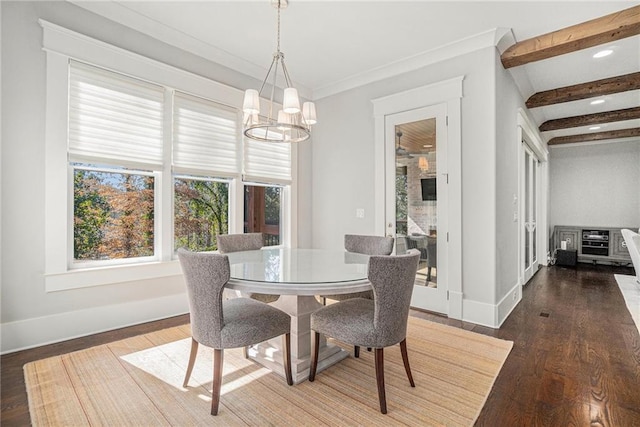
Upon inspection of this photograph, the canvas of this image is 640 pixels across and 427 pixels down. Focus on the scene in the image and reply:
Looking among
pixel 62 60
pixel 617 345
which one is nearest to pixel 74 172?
pixel 62 60

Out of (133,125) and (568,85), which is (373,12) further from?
(568,85)

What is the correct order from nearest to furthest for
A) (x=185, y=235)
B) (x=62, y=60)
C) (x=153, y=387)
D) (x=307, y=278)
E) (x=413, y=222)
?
(x=307, y=278)
(x=153, y=387)
(x=62, y=60)
(x=185, y=235)
(x=413, y=222)

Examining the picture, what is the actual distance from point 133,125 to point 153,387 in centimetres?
231

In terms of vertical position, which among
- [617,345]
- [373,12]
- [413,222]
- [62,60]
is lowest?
[617,345]

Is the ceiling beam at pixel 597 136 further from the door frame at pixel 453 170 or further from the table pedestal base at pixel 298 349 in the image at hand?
the table pedestal base at pixel 298 349

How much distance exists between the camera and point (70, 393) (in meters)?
1.87

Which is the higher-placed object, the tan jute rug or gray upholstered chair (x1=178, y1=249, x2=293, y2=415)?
gray upholstered chair (x1=178, y1=249, x2=293, y2=415)

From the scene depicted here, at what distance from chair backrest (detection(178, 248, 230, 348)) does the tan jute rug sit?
0.40 metres

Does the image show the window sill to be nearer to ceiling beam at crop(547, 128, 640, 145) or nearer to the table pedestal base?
the table pedestal base

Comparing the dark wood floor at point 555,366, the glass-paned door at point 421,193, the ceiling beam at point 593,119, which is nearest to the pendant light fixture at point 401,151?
the glass-paned door at point 421,193

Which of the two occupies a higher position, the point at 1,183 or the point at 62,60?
the point at 62,60

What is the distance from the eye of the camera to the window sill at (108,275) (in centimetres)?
256

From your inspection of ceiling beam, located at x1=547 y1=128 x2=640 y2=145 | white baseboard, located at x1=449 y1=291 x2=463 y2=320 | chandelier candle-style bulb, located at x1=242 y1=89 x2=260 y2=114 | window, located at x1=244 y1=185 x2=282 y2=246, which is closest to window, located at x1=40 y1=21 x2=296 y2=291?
window, located at x1=244 y1=185 x2=282 y2=246

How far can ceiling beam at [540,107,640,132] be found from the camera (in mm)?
5047
